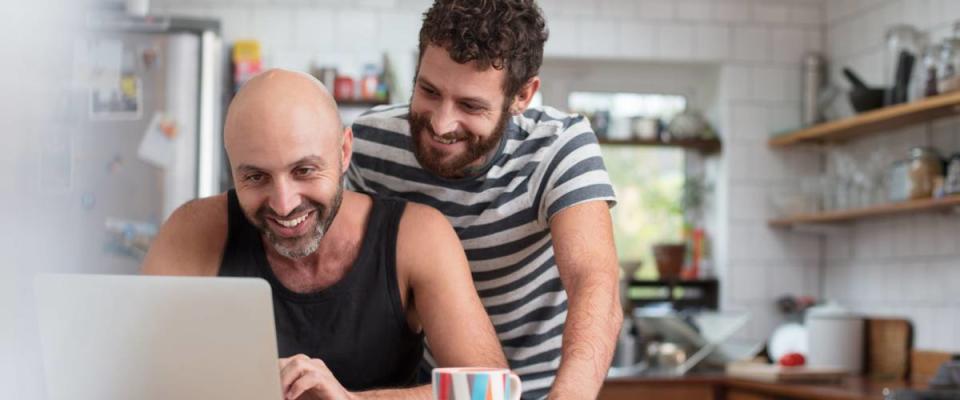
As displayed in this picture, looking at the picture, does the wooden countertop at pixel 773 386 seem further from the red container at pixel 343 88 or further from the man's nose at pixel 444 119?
the man's nose at pixel 444 119

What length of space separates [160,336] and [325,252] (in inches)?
21.5

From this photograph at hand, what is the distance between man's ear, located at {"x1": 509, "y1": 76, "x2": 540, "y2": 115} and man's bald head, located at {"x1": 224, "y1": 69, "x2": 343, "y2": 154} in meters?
0.34

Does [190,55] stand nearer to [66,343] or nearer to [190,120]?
[190,120]

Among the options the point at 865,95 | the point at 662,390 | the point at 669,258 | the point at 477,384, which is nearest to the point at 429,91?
the point at 477,384

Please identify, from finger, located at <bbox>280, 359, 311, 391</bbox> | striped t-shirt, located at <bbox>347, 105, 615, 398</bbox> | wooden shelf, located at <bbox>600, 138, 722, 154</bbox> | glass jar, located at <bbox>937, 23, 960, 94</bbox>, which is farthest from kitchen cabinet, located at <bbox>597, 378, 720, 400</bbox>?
finger, located at <bbox>280, 359, 311, 391</bbox>

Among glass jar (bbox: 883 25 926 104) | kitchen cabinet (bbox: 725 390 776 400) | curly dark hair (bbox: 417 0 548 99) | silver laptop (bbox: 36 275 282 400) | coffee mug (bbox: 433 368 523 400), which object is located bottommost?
kitchen cabinet (bbox: 725 390 776 400)

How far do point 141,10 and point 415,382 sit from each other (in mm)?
2553

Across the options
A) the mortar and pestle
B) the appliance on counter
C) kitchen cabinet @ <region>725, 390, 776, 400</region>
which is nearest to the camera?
kitchen cabinet @ <region>725, 390, 776, 400</region>

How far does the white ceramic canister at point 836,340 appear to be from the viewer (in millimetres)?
4105

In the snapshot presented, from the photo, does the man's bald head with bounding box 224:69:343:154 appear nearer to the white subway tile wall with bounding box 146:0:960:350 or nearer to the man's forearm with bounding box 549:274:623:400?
the man's forearm with bounding box 549:274:623:400

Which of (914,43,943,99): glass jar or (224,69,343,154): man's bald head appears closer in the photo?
(224,69,343,154): man's bald head

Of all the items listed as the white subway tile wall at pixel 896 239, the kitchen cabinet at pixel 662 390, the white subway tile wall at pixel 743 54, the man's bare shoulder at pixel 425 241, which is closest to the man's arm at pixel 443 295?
the man's bare shoulder at pixel 425 241

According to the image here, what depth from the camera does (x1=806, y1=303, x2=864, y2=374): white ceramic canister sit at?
4105 mm

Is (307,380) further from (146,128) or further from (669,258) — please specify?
(669,258)
